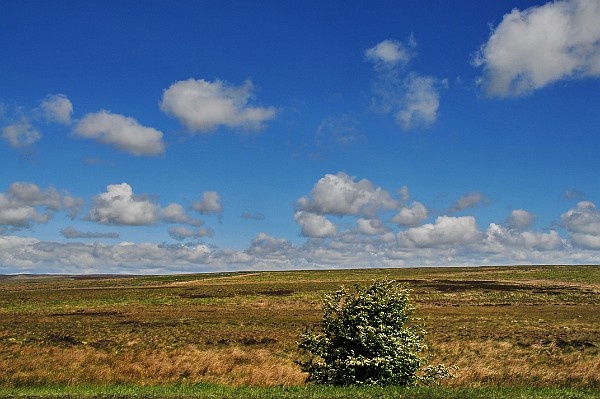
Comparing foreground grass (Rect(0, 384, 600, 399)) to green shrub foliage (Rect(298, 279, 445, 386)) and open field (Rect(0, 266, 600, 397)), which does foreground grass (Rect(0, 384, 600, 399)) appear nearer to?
green shrub foliage (Rect(298, 279, 445, 386))

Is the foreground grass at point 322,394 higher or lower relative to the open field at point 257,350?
higher

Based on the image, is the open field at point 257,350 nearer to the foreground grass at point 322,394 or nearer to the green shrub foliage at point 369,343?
the green shrub foliage at point 369,343

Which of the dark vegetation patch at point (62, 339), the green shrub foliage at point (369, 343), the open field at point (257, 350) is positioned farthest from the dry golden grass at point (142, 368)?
the green shrub foliage at point (369, 343)

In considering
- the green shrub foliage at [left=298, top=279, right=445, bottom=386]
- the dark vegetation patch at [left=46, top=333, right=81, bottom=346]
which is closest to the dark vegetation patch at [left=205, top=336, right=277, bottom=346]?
the dark vegetation patch at [left=46, top=333, right=81, bottom=346]

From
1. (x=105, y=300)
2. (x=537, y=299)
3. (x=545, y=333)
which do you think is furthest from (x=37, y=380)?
(x=537, y=299)

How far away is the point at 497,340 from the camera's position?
111 ft

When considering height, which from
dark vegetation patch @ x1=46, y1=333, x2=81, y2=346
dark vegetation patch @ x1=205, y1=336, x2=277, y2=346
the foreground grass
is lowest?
dark vegetation patch @ x1=205, y1=336, x2=277, y2=346

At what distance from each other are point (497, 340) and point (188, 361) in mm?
21436

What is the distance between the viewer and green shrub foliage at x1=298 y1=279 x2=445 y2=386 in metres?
16.9

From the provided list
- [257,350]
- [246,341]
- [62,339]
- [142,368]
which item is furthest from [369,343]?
[62,339]

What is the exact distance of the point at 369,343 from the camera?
17.0 metres

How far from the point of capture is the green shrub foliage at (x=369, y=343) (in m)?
16.9

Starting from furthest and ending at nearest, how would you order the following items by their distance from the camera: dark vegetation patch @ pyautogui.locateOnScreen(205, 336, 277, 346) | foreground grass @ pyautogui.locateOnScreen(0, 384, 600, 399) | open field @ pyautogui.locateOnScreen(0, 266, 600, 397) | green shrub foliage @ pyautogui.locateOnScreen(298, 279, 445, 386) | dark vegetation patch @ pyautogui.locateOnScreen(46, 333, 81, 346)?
1. dark vegetation patch @ pyautogui.locateOnScreen(205, 336, 277, 346)
2. dark vegetation patch @ pyautogui.locateOnScreen(46, 333, 81, 346)
3. open field @ pyautogui.locateOnScreen(0, 266, 600, 397)
4. green shrub foliage @ pyautogui.locateOnScreen(298, 279, 445, 386)
5. foreground grass @ pyautogui.locateOnScreen(0, 384, 600, 399)

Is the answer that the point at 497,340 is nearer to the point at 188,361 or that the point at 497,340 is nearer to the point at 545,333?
the point at 545,333
